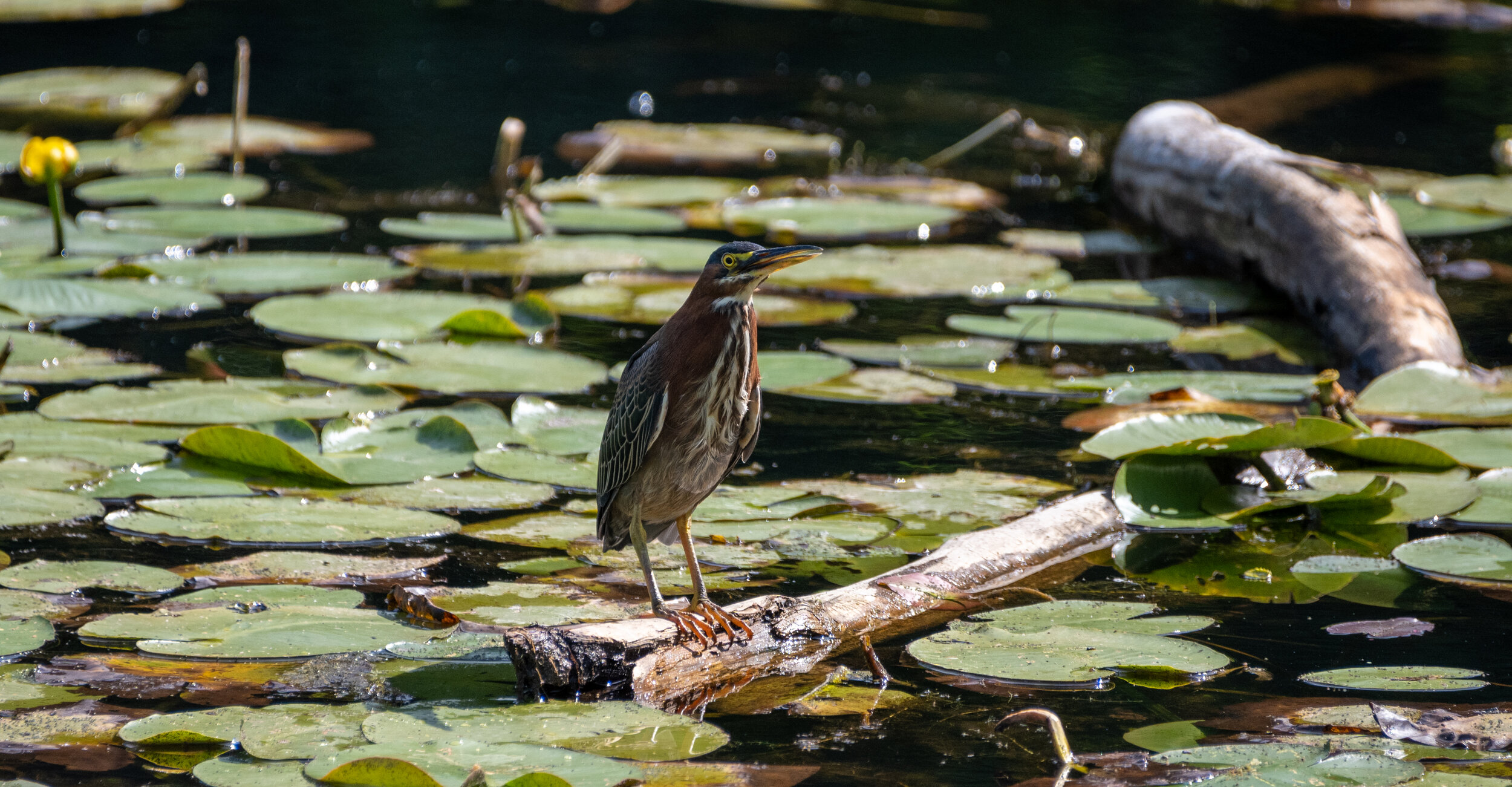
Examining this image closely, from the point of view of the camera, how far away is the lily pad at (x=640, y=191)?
8484mm

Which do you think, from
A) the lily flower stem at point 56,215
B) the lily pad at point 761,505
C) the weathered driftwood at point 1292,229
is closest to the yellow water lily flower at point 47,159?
the lily flower stem at point 56,215

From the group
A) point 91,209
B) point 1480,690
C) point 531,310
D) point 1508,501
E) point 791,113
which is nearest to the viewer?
point 1480,690

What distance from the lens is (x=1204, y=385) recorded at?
533 centimetres

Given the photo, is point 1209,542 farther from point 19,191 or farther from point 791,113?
point 791,113

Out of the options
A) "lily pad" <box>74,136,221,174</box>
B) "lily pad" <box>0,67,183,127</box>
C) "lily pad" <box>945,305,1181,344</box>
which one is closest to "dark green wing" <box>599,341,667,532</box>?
"lily pad" <box>945,305,1181,344</box>

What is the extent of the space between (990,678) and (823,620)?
1.37ft

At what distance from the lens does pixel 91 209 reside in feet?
26.1

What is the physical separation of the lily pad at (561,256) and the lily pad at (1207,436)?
288cm

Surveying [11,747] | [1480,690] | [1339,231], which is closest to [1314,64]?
[1339,231]

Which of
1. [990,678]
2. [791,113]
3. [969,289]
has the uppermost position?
[791,113]

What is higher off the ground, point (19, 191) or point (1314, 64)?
point (1314, 64)

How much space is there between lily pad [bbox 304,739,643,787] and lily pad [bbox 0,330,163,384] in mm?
3088

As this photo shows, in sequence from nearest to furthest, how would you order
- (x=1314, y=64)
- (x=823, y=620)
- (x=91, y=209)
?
1. (x=823, y=620)
2. (x=91, y=209)
3. (x=1314, y=64)

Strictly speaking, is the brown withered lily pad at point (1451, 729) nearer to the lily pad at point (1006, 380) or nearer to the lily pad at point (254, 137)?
the lily pad at point (1006, 380)
